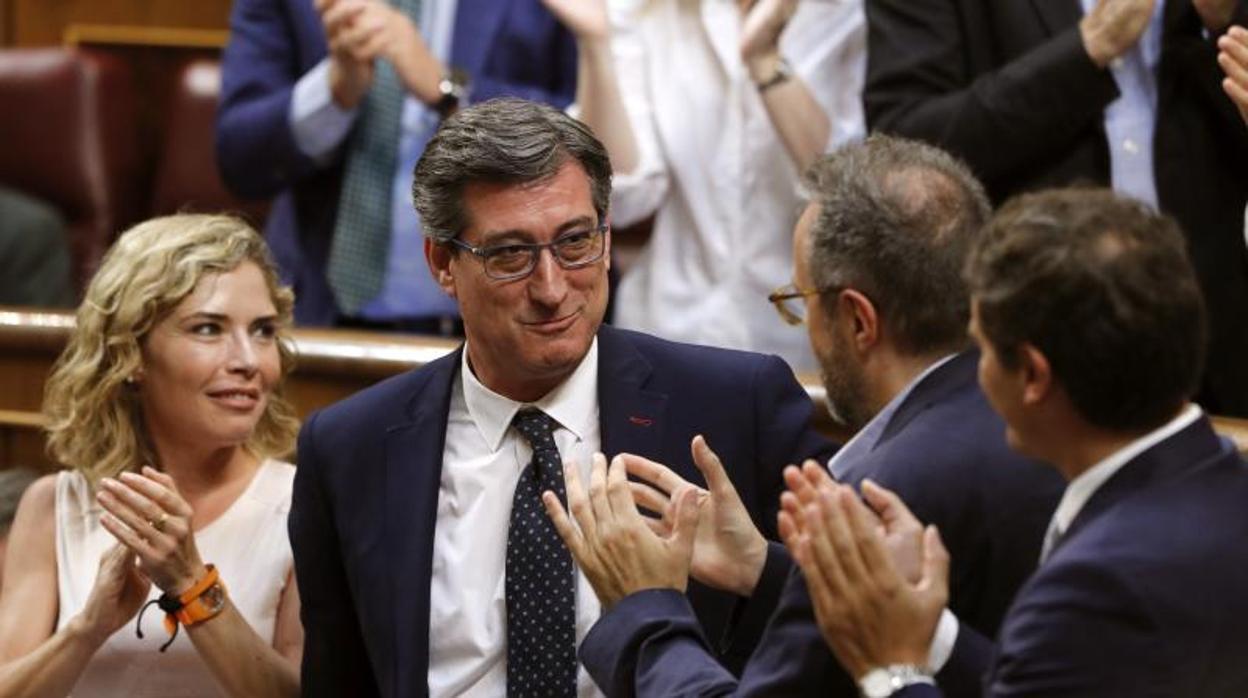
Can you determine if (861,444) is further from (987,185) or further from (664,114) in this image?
(664,114)

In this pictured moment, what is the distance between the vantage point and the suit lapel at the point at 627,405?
8.16 ft

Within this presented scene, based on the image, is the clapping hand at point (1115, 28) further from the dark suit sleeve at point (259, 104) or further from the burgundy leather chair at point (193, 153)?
the burgundy leather chair at point (193, 153)

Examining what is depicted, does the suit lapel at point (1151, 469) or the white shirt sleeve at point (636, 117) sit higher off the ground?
the white shirt sleeve at point (636, 117)

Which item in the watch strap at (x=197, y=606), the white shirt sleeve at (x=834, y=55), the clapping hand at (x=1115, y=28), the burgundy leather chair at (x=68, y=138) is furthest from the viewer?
the burgundy leather chair at (x=68, y=138)

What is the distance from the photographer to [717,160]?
3.64 metres

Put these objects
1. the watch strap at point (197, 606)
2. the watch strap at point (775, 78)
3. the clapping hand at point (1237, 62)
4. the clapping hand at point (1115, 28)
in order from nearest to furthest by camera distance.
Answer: the watch strap at point (197, 606), the clapping hand at point (1237, 62), the clapping hand at point (1115, 28), the watch strap at point (775, 78)

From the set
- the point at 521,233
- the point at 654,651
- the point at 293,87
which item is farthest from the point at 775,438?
the point at 293,87

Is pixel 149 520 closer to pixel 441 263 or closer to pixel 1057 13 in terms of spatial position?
pixel 441 263

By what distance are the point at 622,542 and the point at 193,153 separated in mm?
2956

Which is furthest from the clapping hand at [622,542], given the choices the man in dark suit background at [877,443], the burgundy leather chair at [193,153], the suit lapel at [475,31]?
the burgundy leather chair at [193,153]

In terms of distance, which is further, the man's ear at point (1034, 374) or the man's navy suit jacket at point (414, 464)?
the man's navy suit jacket at point (414, 464)

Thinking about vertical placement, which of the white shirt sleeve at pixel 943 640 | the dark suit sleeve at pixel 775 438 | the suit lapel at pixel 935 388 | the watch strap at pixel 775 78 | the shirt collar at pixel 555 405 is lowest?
the white shirt sleeve at pixel 943 640

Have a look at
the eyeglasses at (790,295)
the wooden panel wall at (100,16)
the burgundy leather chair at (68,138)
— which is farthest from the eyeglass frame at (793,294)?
the wooden panel wall at (100,16)

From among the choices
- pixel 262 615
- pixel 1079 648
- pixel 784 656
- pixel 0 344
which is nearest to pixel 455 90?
pixel 0 344
